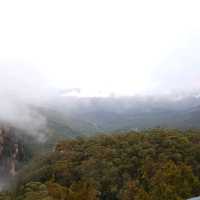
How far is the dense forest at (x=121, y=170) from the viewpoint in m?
65.3

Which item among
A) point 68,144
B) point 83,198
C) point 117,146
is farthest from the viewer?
point 68,144

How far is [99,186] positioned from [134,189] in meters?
14.4

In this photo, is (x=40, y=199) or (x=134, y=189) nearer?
(x=40, y=199)

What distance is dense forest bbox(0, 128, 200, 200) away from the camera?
2571 inches

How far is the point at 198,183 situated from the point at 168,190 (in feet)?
26.6

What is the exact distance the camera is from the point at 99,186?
81.9 meters

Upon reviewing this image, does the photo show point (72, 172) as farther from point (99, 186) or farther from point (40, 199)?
point (40, 199)

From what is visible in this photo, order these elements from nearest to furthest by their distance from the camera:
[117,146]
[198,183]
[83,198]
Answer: [83,198] → [198,183] → [117,146]

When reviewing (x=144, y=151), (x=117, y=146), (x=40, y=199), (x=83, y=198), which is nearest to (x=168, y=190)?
(x=83, y=198)

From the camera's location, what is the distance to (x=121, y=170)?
8600 centimetres

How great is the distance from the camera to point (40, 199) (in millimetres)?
61000

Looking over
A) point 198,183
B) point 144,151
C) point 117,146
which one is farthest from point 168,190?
point 117,146

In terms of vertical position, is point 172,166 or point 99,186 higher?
point 172,166

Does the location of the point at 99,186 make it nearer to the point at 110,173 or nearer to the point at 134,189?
the point at 110,173
